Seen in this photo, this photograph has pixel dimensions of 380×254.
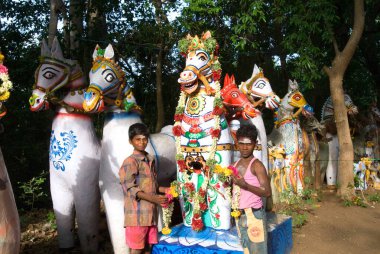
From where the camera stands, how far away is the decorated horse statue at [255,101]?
485 cm

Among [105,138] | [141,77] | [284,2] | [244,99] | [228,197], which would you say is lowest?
[228,197]

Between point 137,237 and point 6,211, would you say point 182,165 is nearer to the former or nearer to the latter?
point 137,237

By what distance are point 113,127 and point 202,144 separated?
40.0 inches

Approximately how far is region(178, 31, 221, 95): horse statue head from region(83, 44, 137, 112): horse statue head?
2.22 ft

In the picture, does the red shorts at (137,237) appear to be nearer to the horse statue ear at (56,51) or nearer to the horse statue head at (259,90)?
the horse statue ear at (56,51)

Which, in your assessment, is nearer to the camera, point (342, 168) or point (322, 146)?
point (342, 168)

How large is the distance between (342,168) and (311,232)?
2026mm

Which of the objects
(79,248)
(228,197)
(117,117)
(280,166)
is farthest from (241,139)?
(280,166)

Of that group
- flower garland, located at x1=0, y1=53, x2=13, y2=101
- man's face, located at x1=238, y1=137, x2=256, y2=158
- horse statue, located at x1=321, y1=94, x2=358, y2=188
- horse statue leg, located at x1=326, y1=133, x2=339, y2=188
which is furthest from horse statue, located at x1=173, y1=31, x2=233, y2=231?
horse statue leg, located at x1=326, y1=133, x2=339, y2=188

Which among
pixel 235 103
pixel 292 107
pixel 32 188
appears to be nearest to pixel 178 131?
pixel 235 103

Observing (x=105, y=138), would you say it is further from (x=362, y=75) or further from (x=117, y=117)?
(x=362, y=75)

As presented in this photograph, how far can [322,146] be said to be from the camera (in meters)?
9.95

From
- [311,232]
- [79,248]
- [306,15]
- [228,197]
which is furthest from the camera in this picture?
[306,15]

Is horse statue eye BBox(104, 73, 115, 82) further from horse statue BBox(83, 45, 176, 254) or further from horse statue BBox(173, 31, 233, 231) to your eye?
horse statue BBox(173, 31, 233, 231)
